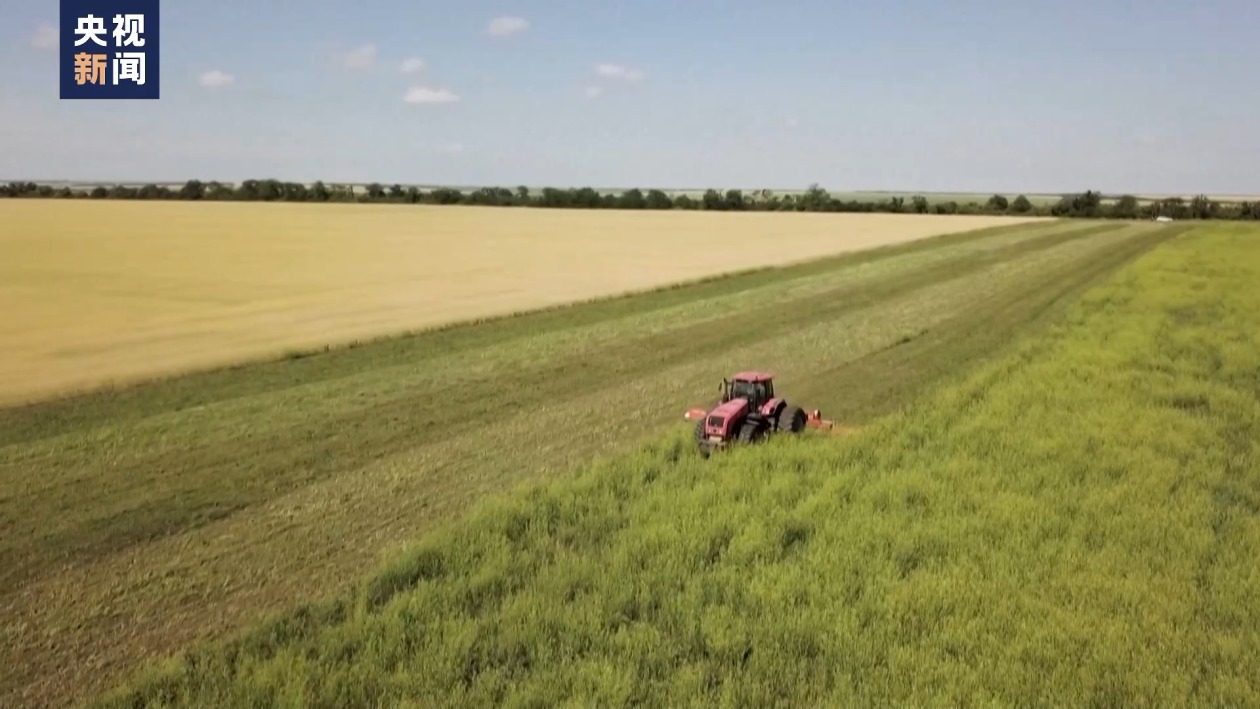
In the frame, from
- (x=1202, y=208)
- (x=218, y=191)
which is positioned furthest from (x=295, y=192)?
(x=1202, y=208)

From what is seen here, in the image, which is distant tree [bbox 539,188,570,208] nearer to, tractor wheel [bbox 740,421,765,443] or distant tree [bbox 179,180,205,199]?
distant tree [bbox 179,180,205,199]

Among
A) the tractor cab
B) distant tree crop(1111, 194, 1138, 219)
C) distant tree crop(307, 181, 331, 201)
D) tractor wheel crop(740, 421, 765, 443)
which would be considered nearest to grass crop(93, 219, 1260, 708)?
tractor wheel crop(740, 421, 765, 443)

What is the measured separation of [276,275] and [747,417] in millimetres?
27693

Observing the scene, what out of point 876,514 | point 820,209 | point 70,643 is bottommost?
point 70,643

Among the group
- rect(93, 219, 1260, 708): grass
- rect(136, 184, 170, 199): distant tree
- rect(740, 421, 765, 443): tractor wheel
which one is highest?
rect(136, 184, 170, 199): distant tree

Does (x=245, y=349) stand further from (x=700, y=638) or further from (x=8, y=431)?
(x=700, y=638)

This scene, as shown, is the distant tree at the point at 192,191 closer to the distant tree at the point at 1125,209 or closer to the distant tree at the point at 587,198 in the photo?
the distant tree at the point at 587,198

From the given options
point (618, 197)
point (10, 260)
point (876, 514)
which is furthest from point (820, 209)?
point (876, 514)

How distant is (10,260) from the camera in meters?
37.6

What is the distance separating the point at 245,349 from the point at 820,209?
106 metres

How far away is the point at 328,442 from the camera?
12367 mm

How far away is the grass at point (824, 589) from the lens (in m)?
6.14

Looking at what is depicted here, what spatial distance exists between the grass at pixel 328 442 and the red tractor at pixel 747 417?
4.58ft

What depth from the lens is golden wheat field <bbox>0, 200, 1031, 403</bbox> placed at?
19984 millimetres
